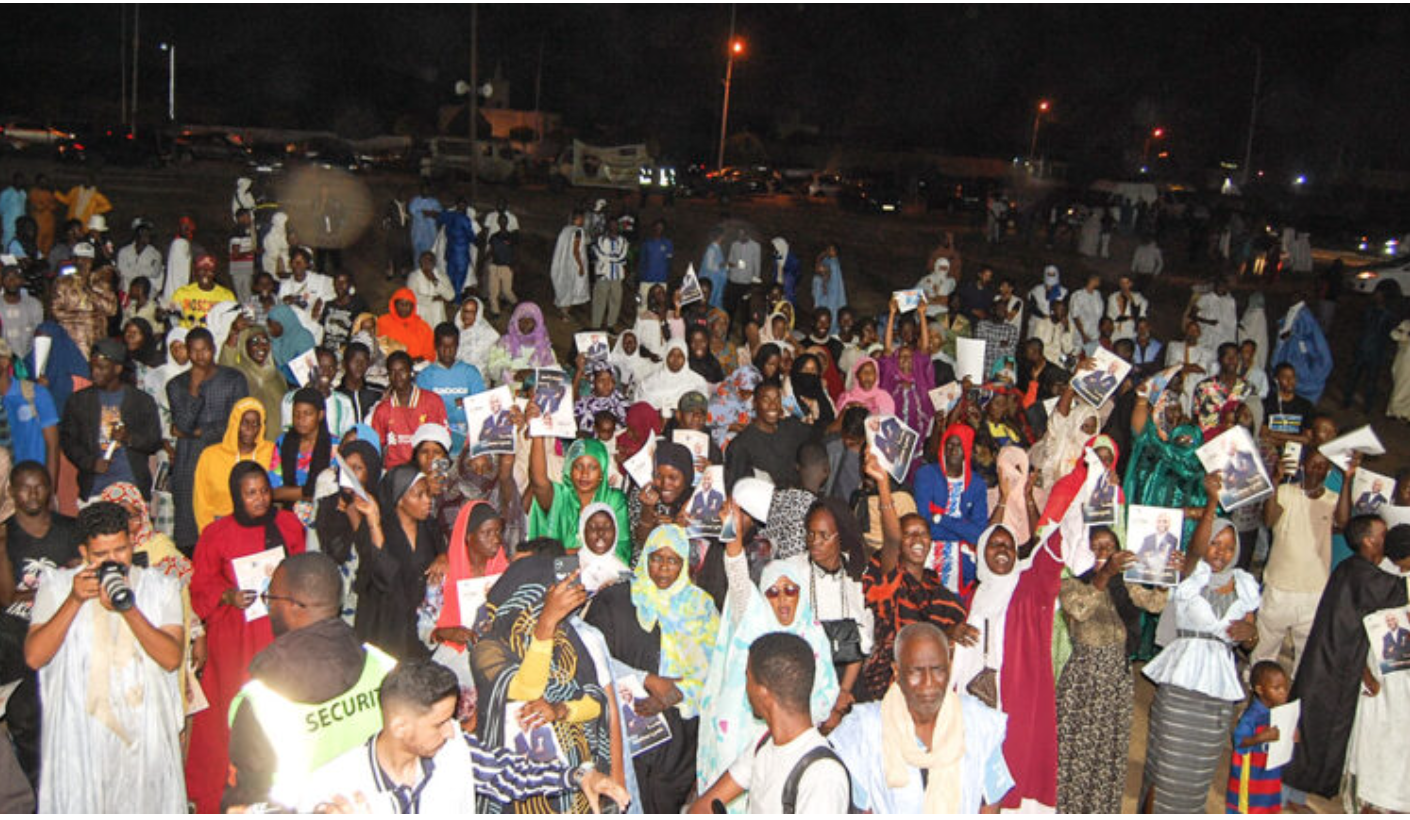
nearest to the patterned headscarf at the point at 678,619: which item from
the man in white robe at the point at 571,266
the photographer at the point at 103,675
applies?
the photographer at the point at 103,675

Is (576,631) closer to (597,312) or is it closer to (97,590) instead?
(97,590)

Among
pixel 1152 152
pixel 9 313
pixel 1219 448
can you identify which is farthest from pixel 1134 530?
pixel 1152 152

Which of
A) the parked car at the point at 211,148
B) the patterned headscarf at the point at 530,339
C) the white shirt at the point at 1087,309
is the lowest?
the patterned headscarf at the point at 530,339

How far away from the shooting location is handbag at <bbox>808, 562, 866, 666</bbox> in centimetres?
543

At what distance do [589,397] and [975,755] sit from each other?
16.6ft

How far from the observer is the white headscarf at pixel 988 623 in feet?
18.7

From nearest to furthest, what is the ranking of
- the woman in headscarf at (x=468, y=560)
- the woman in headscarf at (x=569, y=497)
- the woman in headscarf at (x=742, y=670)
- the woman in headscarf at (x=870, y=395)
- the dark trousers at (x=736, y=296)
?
1. the woman in headscarf at (x=742, y=670)
2. the woman in headscarf at (x=468, y=560)
3. the woman in headscarf at (x=569, y=497)
4. the woman in headscarf at (x=870, y=395)
5. the dark trousers at (x=736, y=296)

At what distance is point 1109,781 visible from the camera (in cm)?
595

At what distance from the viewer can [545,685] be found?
14.4 feet

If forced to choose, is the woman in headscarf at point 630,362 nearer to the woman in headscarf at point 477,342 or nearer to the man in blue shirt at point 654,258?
the woman in headscarf at point 477,342

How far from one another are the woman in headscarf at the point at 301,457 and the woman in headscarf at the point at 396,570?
139 cm

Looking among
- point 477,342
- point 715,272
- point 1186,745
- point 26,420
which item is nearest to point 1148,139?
point 715,272

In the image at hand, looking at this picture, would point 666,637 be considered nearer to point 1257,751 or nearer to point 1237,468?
point 1257,751

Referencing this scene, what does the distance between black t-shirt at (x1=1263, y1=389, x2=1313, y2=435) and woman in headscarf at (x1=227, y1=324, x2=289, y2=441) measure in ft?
25.9
